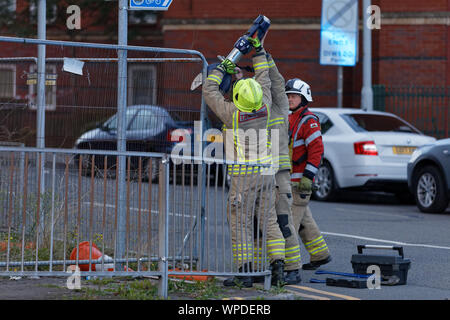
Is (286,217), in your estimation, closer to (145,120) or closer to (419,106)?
(145,120)

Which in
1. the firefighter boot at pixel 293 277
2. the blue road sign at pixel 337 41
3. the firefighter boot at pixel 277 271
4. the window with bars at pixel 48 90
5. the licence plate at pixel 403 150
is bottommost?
the firefighter boot at pixel 293 277

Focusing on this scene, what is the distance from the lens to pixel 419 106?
23562 mm

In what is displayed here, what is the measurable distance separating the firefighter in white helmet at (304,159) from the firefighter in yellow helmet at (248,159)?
1.06 m

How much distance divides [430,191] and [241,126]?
24.1 ft

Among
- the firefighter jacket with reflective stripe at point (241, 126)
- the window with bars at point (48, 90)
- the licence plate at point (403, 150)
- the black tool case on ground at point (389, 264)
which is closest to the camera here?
the firefighter jacket with reflective stripe at point (241, 126)

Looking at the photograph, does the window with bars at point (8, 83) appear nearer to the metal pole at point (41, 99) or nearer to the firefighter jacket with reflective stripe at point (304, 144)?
the metal pole at point (41, 99)

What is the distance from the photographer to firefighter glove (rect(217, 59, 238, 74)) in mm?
7727

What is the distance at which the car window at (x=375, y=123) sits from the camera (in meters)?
15.8

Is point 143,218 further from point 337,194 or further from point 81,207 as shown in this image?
point 337,194

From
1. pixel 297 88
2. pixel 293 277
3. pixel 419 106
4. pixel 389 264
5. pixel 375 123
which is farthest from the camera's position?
pixel 419 106

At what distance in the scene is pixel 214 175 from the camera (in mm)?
7523

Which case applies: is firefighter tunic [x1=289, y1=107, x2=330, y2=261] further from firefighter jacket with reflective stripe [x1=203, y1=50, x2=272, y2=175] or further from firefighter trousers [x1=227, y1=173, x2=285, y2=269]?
firefighter trousers [x1=227, y1=173, x2=285, y2=269]

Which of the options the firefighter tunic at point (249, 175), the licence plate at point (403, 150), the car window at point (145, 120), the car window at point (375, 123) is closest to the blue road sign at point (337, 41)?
the car window at point (375, 123)

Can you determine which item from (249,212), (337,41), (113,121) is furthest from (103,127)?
(337,41)
